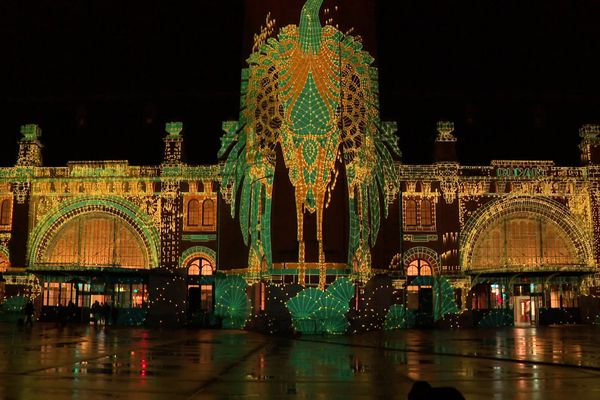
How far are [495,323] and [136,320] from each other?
2456 centimetres

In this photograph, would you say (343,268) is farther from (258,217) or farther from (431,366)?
(431,366)

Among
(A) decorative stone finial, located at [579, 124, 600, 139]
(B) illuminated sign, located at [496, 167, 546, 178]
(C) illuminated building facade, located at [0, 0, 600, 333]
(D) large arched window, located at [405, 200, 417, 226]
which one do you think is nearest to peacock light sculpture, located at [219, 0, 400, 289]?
(C) illuminated building facade, located at [0, 0, 600, 333]

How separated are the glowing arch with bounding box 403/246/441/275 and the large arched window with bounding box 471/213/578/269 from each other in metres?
3.09

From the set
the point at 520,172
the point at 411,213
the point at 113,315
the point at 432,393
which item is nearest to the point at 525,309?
the point at 520,172

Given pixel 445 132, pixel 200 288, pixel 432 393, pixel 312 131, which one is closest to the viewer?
pixel 432 393

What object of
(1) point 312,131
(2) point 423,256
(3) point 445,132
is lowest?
(2) point 423,256

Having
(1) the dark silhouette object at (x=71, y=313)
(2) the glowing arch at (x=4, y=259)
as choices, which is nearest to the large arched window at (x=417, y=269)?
(1) the dark silhouette object at (x=71, y=313)

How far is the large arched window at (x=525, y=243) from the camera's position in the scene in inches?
2053

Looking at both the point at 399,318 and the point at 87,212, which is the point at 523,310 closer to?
the point at 399,318

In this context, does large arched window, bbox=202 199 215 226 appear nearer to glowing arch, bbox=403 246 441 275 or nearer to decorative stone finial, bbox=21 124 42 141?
decorative stone finial, bbox=21 124 42 141

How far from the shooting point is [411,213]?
5166cm

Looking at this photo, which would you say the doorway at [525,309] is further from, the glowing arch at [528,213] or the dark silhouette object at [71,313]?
the dark silhouette object at [71,313]

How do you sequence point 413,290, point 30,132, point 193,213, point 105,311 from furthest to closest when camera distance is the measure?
1. point 30,132
2. point 193,213
3. point 413,290
4. point 105,311

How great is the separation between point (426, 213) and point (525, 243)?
7415 mm
